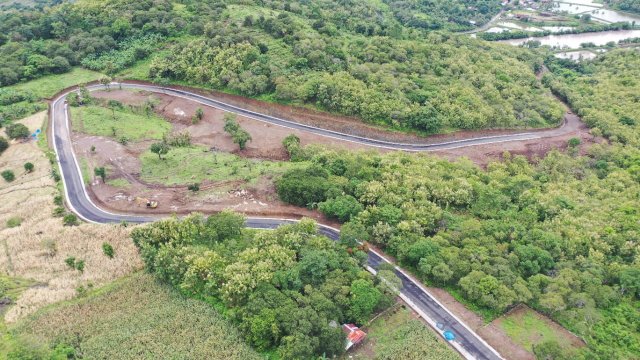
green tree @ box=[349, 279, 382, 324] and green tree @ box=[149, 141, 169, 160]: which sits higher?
green tree @ box=[149, 141, 169, 160]

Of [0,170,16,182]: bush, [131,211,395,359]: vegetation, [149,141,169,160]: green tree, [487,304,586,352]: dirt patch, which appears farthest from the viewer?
[149,141,169,160]: green tree

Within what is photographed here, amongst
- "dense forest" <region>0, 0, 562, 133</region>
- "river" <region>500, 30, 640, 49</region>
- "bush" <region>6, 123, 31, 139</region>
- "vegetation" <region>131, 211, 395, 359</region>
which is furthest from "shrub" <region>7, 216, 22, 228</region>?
"river" <region>500, 30, 640, 49</region>

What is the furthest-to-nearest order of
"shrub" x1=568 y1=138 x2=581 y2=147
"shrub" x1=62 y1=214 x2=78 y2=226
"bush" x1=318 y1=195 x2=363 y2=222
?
"shrub" x1=568 y1=138 x2=581 y2=147, "bush" x1=318 y1=195 x2=363 y2=222, "shrub" x1=62 y1=214 x2=78 y2=226

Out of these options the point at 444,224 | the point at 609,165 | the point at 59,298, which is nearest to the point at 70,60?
the point at 59,298

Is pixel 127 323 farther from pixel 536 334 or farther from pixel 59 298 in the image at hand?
pixel 536 334

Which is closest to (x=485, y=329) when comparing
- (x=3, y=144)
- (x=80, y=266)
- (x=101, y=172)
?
(x=80, y=266)

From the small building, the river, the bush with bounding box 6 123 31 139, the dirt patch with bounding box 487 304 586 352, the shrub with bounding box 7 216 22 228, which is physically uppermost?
the river

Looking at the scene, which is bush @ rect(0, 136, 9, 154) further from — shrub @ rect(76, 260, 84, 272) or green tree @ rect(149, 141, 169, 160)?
shrub @ rect(76, 260, 84, 272)
